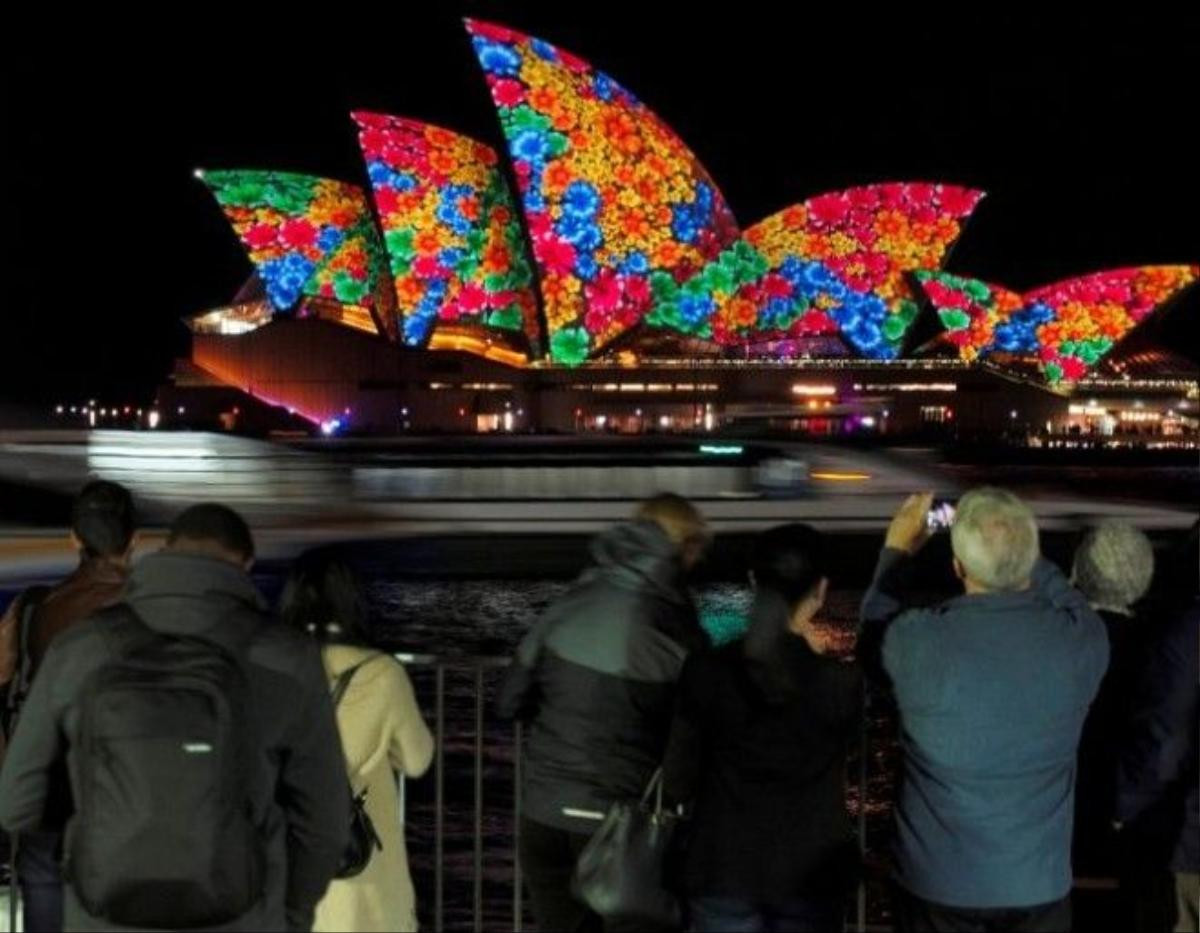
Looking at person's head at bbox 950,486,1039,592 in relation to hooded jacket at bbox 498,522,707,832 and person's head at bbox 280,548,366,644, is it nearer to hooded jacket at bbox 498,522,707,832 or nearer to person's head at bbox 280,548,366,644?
hooded jacket at bbox 498,522,707,832

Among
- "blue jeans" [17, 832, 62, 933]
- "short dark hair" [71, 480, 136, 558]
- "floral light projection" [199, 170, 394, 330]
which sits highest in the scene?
"floral light projection" [199, 170, 394, 330]

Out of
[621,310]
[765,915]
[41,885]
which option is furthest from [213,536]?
[621,310]

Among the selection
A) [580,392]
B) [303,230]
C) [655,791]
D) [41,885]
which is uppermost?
[303,230]

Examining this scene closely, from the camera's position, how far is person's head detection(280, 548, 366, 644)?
3576mm

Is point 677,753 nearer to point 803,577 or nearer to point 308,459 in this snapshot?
point 803,577

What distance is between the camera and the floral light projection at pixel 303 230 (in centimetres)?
5524

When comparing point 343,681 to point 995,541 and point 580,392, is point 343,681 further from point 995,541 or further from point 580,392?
point 580,392

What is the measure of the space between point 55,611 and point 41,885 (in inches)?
23.5

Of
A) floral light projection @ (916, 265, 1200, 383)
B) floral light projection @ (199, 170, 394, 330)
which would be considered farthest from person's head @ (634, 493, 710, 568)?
floral light projection @ (916, 265, 1200, 383)

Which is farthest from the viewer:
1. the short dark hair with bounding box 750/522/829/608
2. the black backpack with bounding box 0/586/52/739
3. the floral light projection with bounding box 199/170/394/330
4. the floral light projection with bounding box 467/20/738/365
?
the floral light projection with bounding box 199/170/394/330

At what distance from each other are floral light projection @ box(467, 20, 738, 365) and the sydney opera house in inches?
3.3

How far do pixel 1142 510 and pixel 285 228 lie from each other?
3785 cm

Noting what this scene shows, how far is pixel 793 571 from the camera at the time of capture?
356 cm

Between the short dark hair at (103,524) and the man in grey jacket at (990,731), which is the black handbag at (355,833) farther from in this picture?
the man in grey jacket at (990,731)
